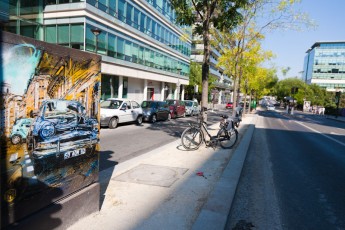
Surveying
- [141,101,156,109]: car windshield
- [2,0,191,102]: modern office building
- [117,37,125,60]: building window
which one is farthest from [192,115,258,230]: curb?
[117,37,125,60]: building window

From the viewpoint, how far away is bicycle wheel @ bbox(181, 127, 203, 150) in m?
8.66

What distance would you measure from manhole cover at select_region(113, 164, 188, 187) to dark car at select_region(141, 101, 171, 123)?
11.5 meters

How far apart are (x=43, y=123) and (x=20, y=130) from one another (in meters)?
0.27

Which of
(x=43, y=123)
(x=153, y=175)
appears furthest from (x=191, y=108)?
(x=43, y=123)

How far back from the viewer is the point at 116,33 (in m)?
24.2

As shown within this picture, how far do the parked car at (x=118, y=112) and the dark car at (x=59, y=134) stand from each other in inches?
423

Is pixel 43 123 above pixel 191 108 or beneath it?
above

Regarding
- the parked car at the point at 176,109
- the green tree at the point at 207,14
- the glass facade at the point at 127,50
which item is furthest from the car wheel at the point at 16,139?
the glass facade at the point at 127,50

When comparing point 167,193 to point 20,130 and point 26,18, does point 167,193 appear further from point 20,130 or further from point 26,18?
point 26,18

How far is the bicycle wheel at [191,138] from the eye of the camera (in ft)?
28.4

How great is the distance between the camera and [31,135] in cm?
264

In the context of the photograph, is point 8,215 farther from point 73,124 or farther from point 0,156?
point 73,124

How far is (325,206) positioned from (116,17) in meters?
23.1

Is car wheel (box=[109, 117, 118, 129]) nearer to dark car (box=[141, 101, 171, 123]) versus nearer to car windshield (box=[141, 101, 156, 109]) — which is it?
dark car (box=[141, 101, 171, 123])
